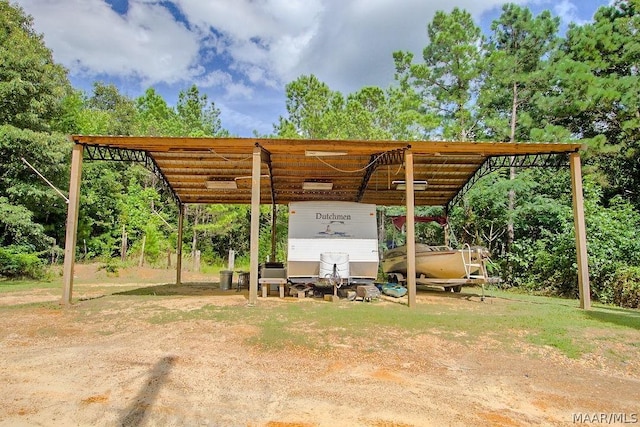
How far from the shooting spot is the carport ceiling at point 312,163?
9875mm

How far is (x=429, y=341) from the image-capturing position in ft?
21.2

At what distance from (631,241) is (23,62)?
26244mm

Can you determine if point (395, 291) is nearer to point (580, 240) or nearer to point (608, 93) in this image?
point (580, 240)

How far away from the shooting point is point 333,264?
1062 centimetres

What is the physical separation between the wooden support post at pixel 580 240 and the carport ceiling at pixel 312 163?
59cm

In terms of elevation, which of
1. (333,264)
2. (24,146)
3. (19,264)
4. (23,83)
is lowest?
(19,264)

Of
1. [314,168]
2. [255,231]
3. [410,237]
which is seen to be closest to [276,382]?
[255,231]

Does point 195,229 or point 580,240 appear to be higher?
point 195,229

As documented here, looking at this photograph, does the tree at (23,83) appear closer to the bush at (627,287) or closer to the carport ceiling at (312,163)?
the carport ceiling at (312,163)

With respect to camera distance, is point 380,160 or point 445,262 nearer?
point 445,262

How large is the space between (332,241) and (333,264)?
898 mm

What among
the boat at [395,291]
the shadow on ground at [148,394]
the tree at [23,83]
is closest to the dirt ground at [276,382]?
the shadow on ground at [148,394]

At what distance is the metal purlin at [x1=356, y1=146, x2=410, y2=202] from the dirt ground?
5652mm

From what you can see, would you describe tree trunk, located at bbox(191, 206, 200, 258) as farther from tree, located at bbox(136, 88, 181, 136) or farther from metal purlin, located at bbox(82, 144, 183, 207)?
metal purlin, located at bbox(82, 144, 183, 207)
